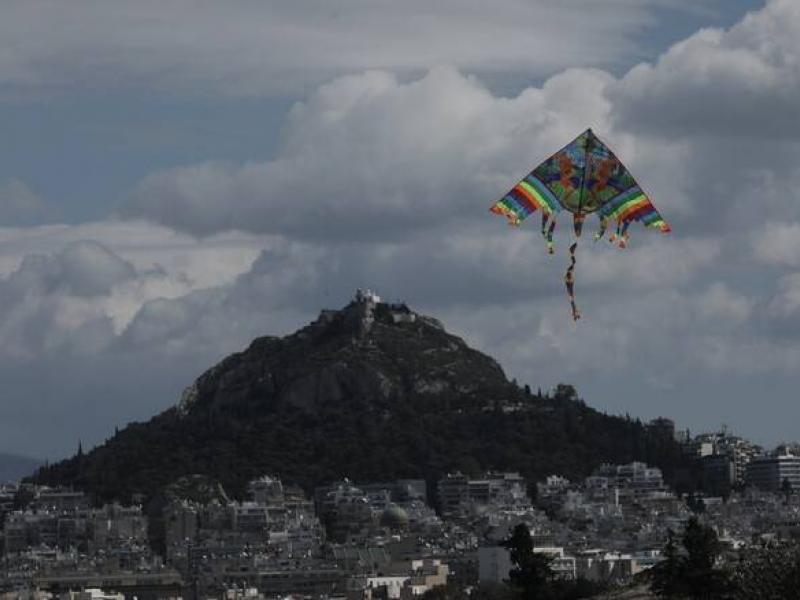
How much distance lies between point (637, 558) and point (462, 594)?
26.8 meters

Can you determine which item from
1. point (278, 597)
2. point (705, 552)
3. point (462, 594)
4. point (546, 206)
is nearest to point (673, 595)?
point (705, 552)

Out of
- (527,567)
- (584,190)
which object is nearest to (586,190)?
(584,190)

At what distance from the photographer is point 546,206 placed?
6981cm

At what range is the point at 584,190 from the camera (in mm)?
70000

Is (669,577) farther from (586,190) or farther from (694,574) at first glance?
(586,190)

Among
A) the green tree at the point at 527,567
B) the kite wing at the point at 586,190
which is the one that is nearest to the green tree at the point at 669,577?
the green tree at the point at 527,567

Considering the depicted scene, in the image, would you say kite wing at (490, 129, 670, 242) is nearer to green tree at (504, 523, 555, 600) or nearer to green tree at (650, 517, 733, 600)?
green tree at (650, 517, 733, 600)

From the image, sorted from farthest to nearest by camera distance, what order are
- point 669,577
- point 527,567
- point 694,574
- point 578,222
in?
point 527,567 → point 669,577 → point 694,574 → point 578,222

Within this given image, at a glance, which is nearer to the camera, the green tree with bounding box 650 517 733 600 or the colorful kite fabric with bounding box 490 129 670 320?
the colorful kite fabric with bounding box 490 129 670 320

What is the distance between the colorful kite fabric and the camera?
69.5 m

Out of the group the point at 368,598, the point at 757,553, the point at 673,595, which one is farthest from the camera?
the point at 368,598

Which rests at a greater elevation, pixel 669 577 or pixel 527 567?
pixel 527 567

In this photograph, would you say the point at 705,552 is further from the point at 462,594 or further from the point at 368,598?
the point at 368,598

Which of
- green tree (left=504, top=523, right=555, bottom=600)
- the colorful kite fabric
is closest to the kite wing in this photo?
the colorful kite fabric
